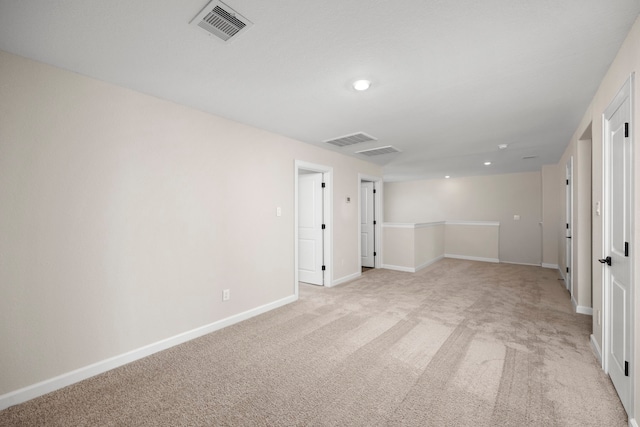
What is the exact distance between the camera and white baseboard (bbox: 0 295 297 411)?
1910mm

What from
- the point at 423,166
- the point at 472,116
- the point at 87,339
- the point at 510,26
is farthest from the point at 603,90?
the point at 87,339

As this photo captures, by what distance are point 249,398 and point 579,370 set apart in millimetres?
2579

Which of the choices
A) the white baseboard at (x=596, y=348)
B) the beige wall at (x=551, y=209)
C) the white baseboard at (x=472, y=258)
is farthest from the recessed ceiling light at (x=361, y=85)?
the white baseboard at (x=472, y=258)

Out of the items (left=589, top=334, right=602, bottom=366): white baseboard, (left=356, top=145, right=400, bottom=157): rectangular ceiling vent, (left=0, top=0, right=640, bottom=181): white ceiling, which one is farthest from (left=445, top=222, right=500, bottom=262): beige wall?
(left=589, top=334, right=602, bottom=366): white baseboard

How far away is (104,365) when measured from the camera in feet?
7.52

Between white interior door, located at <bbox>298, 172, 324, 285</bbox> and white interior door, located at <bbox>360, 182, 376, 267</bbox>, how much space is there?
179cm

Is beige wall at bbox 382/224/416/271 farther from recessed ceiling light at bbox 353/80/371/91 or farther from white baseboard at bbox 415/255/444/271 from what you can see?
recessed ceiling light at bbox 353/80/371/91

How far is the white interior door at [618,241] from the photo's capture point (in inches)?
68.8

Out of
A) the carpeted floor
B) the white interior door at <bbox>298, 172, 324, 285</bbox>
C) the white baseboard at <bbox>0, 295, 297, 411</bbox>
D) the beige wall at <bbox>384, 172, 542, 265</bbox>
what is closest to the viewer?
the carpeted floor

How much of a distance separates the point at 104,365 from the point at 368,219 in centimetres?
517

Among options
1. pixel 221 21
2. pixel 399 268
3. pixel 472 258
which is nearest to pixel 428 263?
pixel 399 268

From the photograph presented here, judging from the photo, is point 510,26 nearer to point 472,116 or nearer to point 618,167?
point 618,167

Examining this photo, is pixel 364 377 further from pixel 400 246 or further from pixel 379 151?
pixel 400 246

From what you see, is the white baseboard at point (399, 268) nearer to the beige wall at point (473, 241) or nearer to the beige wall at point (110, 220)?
the beige wall at point (473, 241)
